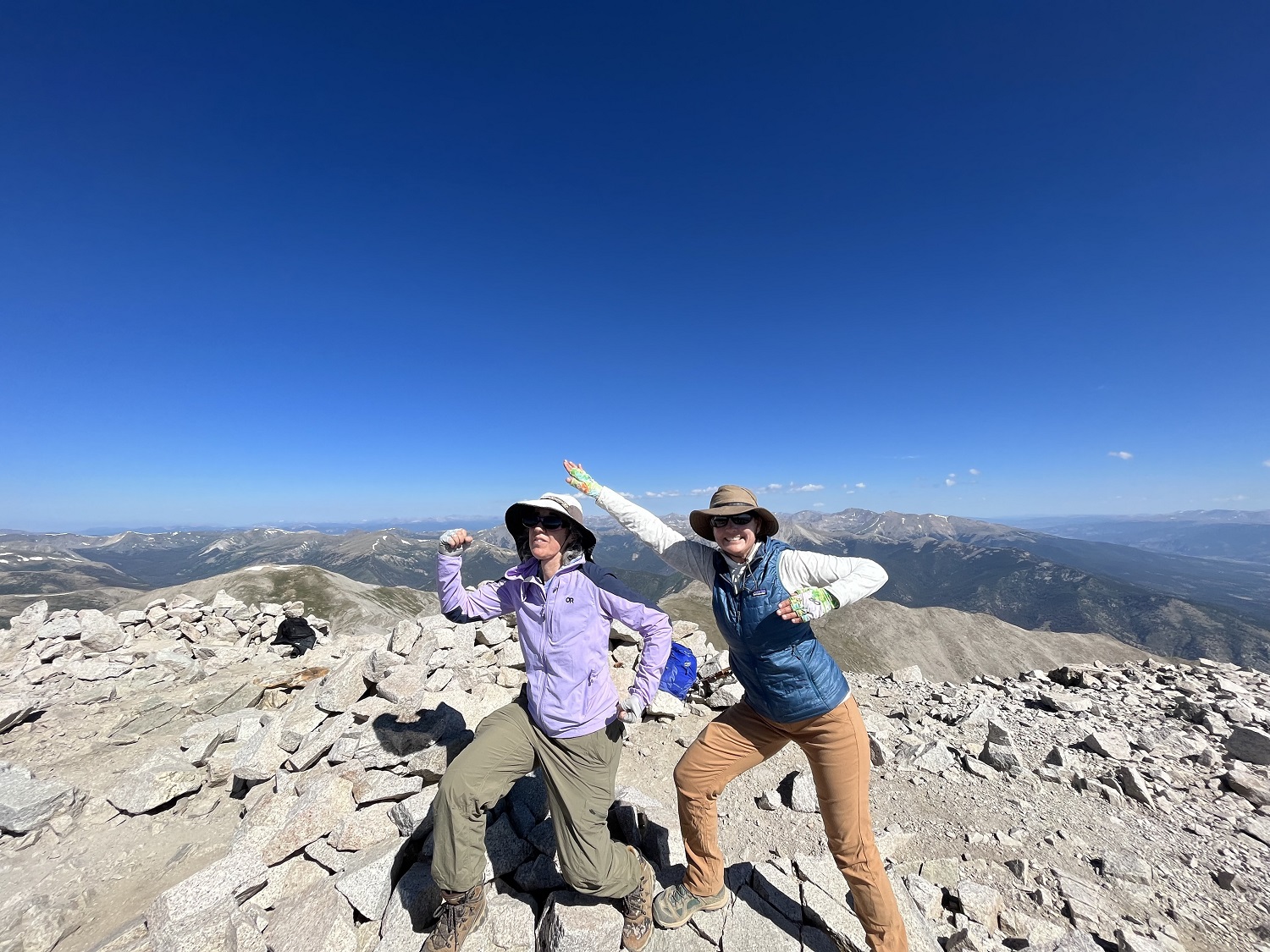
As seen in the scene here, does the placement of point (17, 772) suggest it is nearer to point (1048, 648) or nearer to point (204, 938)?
point (204, 938)

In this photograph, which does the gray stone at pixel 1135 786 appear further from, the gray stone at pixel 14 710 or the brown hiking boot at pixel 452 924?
the gray stone at pixel 14 710

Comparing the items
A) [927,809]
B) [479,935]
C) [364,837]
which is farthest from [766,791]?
[364,837]

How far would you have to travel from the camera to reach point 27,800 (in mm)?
7137

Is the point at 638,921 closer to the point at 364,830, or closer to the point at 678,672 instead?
the point at 678,672

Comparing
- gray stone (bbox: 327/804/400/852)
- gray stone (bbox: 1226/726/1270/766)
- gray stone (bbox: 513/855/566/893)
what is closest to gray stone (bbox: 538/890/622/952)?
gray stone (bbox: 513/855/566/893)

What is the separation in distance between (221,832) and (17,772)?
146 inches

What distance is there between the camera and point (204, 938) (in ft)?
15.0

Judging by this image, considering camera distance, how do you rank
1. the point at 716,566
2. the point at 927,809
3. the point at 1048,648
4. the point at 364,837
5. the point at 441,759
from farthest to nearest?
the point at 1048,648 < the point at 927,809 < the point at 441,759 < the point at 364,837 < the point at 716,566

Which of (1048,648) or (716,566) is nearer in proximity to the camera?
(716,566)

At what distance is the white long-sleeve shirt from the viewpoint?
441cm

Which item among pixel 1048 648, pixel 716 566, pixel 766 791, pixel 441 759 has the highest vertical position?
pixel 716 566

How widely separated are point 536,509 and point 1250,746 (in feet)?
44.6

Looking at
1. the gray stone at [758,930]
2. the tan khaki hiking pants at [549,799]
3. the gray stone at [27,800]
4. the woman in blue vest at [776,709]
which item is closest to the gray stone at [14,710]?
the gray stone at [27,800]

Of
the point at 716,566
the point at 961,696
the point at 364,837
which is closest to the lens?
the point at 716,566
